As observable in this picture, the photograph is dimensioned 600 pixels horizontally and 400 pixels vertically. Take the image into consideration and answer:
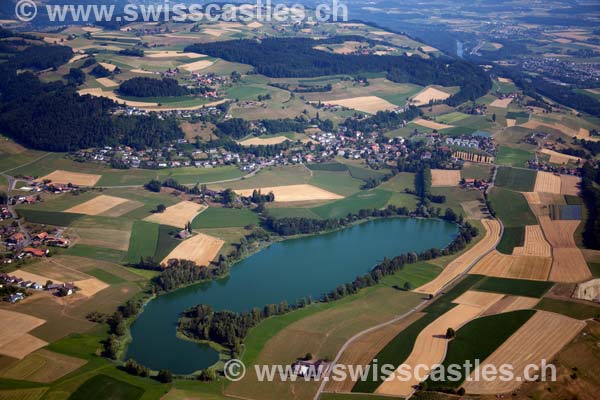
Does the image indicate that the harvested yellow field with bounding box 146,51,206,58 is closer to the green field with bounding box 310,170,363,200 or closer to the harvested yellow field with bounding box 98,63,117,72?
the harvested yellow field with bounding box 98,63,117,72

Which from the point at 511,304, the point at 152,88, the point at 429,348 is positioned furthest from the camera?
the point at 152,88

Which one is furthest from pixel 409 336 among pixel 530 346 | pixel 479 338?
pixel 530 346

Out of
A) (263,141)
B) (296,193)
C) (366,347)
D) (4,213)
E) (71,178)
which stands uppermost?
(263,141)

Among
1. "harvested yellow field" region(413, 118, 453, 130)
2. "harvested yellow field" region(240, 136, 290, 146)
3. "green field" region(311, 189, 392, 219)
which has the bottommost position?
"green field" region(311, 189, 392, 219)

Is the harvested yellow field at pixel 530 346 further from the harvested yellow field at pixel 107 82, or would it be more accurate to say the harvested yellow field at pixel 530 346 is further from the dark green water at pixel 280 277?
the harvested yellow field at pixel 107 82

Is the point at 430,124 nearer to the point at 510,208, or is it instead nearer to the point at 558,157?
the point at 558,157

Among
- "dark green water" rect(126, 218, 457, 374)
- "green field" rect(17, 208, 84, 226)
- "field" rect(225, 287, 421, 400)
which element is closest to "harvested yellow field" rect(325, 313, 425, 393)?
"field" rect(225, 287, 421, 400)
